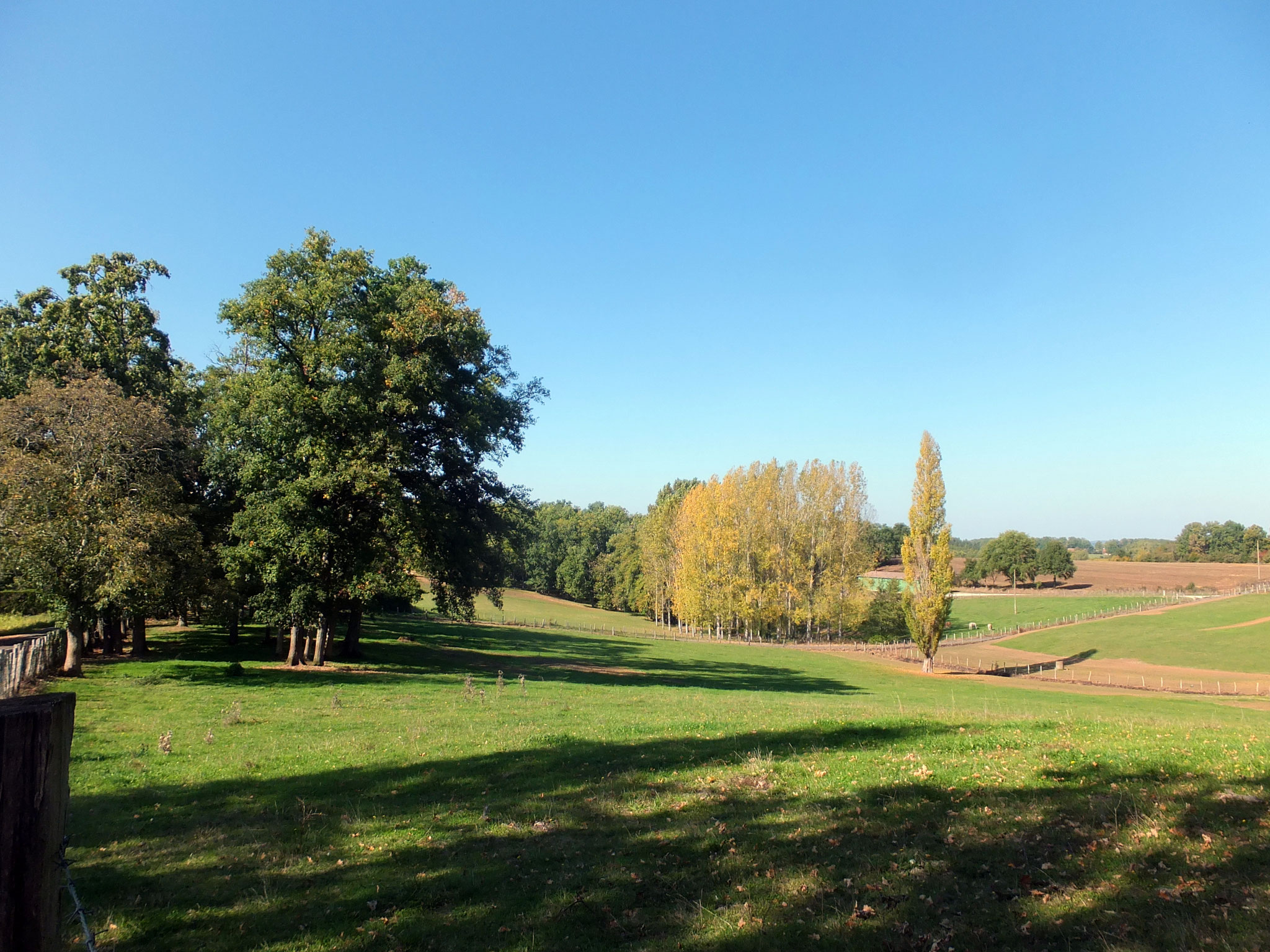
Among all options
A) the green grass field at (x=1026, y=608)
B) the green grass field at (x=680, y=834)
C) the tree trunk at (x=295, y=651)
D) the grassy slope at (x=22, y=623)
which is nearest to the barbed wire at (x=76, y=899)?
the green grass field at (x=680, y=834)

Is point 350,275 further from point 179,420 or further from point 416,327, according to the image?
point 179,420

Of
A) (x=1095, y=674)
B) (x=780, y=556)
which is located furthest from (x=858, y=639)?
(x=1095, y=674)

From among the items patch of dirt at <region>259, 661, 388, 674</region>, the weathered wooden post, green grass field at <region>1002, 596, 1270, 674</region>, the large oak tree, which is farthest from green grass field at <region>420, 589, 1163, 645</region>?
A: the weathered wooden post

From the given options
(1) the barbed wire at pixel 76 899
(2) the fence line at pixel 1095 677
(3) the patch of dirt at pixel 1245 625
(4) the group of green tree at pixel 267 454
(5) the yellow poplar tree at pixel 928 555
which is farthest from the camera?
(3) the patch of dirt at pixel 1245 625

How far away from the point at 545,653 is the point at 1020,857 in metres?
43.8

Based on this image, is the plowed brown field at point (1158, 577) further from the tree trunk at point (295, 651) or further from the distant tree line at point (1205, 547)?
the tree trunk at point (295, 651)

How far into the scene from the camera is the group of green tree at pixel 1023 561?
125 metres

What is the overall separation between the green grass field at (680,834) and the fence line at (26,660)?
4.79m

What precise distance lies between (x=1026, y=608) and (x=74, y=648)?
354 ft

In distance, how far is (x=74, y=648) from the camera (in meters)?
22.9

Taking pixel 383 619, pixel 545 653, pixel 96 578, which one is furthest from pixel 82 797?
pixel 383 619

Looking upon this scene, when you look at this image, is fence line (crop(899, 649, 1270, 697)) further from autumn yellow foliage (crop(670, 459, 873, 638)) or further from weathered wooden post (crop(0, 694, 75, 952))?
weathered wooden post (crop(0, 694, 75, 952))

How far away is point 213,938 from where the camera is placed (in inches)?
223

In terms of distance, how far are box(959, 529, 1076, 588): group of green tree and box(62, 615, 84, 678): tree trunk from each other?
129796 millimetres
